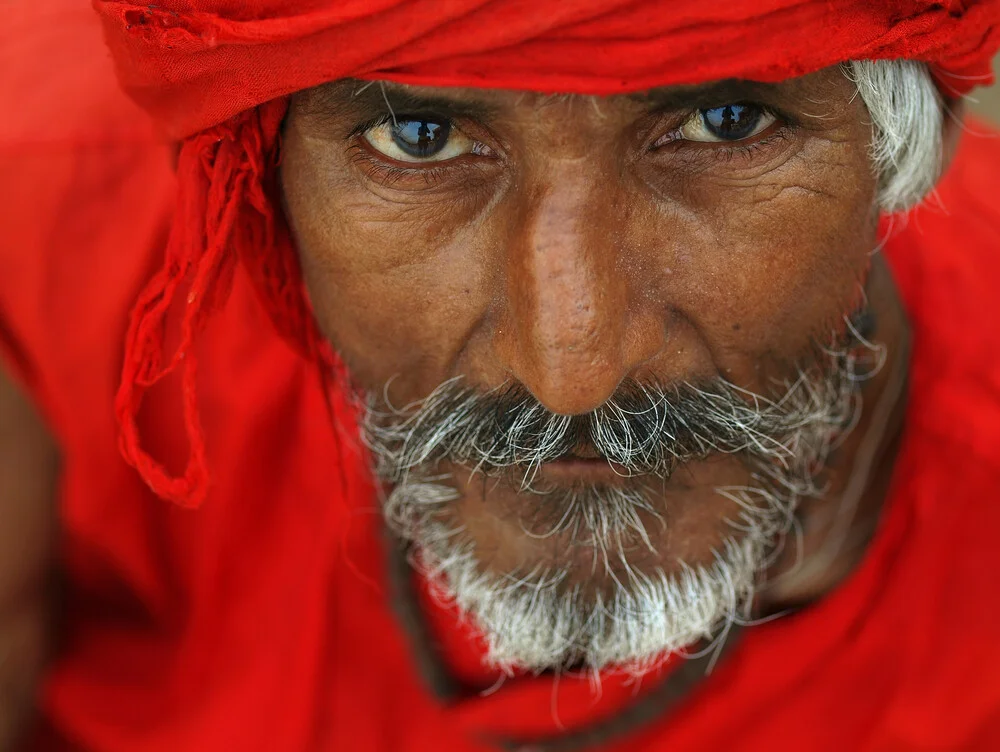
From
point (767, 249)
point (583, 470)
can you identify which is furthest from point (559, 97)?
point (583, 470)

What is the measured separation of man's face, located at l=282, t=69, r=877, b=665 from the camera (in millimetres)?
1090

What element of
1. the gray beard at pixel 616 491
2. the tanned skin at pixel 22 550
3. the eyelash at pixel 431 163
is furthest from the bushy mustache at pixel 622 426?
the tanned skin at pixel 22 550

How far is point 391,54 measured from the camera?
1.05m

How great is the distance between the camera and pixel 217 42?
3.61 ft

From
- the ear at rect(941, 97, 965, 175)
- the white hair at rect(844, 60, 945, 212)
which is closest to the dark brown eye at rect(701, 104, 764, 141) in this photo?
the white hair at rect(844, 60, 945, 212)

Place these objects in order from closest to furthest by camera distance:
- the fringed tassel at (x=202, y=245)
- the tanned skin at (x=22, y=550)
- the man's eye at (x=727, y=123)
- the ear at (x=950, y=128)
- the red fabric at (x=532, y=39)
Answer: the red fabric at (x=532, y=39)
the man's eye at (x=727, y=123)
the fringed tassel at (x=202, y=245)
the ear at (x=950, y=128)
the tanned skin at (x=22, y=550)

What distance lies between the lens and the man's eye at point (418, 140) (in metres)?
1.17

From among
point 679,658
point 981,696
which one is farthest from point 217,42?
point 981,696

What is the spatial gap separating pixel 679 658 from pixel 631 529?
16.6 inches

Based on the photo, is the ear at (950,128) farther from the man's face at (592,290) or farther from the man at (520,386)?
the man's face at (592,290)

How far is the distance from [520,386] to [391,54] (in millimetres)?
361

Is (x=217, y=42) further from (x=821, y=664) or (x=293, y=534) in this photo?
(x=821, y=664)

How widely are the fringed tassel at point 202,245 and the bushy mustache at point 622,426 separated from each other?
258 mm

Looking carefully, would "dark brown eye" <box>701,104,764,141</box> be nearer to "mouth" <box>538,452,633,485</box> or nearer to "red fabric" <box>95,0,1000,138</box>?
"red fabric" <box>95,0,1000,138</box>
